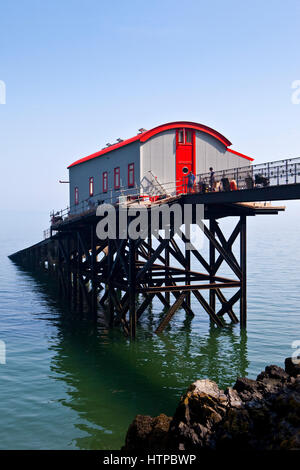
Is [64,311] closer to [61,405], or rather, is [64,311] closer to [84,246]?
[84,246]

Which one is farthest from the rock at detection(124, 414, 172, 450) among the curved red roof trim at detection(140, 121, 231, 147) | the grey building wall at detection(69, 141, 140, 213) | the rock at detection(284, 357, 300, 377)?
the curved red roof trim at detection(140, 121, 231, 147)

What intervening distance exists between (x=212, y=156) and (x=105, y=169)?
666cm

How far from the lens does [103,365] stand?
19.3 meters

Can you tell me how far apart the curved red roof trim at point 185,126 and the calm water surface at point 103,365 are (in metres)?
9.74

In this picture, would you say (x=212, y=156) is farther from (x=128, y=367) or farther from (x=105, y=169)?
(x=128, y=367)

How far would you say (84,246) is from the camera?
30969 millimetres

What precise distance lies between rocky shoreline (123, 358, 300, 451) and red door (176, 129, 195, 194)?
1388 cm

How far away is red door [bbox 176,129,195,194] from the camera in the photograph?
24047mm

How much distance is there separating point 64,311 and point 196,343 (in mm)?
11902

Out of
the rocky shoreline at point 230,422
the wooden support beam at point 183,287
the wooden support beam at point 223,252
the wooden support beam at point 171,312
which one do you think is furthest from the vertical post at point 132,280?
the rocky shoreline at point 230,422

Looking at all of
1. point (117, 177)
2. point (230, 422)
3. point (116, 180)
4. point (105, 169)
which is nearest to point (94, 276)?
point (116, 180)

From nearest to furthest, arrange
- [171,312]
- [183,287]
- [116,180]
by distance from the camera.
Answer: [171,312] → [183,287] → [116,180]

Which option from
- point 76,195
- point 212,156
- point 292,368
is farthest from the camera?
point 76,195

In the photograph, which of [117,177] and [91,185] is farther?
[91,185]
